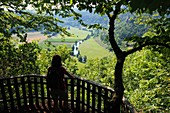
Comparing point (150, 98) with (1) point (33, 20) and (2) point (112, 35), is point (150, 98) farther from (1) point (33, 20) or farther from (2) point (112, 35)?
(2) point (112, 35)

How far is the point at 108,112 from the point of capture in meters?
6.69

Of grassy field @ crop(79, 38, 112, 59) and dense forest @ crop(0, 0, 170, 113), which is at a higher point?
dense forest @ crop(0, 0, 170, 113)

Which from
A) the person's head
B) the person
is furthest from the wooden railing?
the person's head

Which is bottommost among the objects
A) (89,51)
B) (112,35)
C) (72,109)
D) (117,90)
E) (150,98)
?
(89,51)

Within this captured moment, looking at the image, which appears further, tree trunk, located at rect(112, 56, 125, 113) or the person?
the person

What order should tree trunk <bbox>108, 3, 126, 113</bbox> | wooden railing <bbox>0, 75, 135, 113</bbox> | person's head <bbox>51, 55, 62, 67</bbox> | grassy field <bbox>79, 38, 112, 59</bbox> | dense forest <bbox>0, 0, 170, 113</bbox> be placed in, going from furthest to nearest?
1. grassy field <bbox>79, 38, 112, 59</bbox>
2. wooden railing <bbox>0, 75, 135, 113</bbox>
3. person's head <bbox>51, 55, 62, 67</bbox>
4. tree trunk <bbox>108, 3, 126, 113</bbox>
5. dense forest <bbox>0, 0, 170, 113</bbox>

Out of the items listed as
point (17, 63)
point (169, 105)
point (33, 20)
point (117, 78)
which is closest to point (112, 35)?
point (117, 78)

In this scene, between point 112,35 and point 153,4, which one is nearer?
point 153,4

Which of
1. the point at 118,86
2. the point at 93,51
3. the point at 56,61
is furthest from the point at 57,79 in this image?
the point at 93,51

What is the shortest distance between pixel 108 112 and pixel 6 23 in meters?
5.98

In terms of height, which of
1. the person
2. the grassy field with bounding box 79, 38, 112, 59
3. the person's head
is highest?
the person's head

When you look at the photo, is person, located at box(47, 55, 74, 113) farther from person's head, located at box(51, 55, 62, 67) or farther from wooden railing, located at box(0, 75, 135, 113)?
wooden railing, located at box(0, 75, 135, 113)

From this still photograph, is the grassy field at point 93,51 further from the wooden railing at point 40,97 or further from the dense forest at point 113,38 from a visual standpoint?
the wooden railing at point 40,97

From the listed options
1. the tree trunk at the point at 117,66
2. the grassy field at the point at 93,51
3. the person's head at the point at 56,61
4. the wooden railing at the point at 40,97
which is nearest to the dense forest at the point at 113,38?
the tree trunk at the point at 117,66
